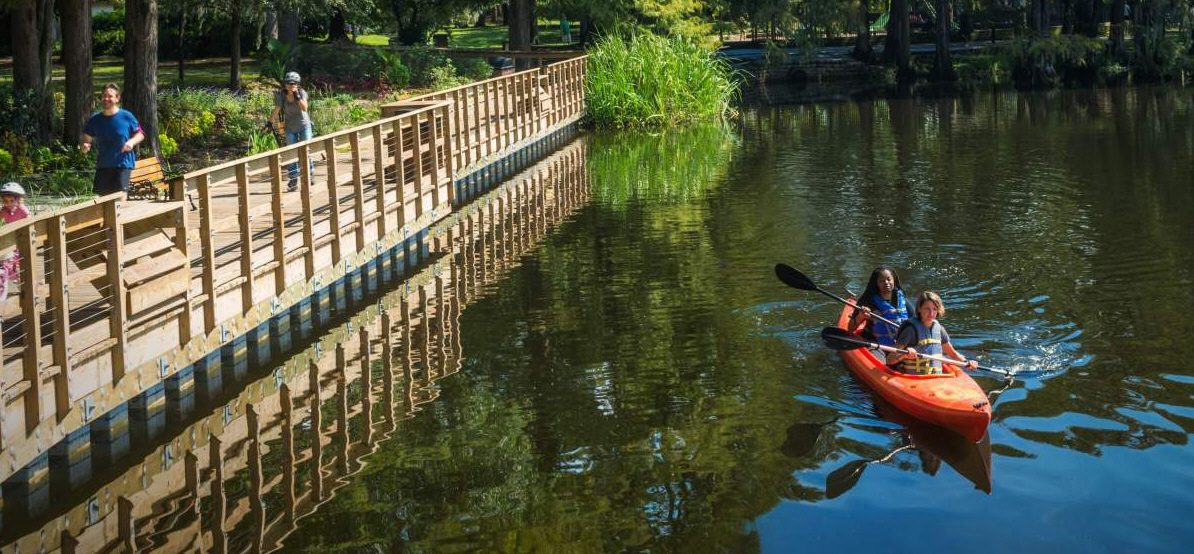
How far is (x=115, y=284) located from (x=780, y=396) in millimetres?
5600

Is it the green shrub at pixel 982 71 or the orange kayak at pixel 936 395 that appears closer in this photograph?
the orange kayak at pixel 936 395

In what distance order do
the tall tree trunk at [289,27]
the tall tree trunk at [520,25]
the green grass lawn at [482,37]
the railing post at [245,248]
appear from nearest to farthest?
1. the railing post at [245,248]
2. the tall tree trunk at [520,25]
3. the tall tree trunk at [289,27]
4. the green grass lawn at [482,37]

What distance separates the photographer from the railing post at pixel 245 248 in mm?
14172

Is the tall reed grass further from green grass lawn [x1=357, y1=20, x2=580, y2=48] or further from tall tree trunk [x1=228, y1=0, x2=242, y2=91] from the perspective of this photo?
green grass lawn [x1=357, y1=20, x2=580, y2=48]

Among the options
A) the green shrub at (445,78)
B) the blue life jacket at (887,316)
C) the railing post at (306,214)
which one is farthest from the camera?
the green shrub at (445,78)

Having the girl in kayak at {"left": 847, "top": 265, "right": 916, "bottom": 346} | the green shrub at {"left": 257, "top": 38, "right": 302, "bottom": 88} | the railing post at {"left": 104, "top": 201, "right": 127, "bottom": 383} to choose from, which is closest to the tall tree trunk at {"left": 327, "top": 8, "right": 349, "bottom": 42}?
the green shrub at {"left": 257, "top": 38, "right": 302, "bottom": 88}

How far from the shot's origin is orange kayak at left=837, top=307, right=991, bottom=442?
434 inches

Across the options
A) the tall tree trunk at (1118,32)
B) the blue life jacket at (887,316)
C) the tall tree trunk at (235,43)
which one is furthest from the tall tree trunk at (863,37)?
the blue life jacket at (887,316)

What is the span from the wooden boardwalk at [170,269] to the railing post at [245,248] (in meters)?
0.01

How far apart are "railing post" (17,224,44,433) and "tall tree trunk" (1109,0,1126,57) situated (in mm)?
50745

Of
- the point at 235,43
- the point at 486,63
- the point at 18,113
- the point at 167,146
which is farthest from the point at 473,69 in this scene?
the point at 18,113

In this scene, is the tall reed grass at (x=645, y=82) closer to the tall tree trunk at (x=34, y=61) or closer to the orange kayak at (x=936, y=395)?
the tall tree trunk at (x=34, y=61)

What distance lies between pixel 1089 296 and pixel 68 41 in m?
17.9

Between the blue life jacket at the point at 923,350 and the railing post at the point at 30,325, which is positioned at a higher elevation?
the railing post at the point at 30,325
